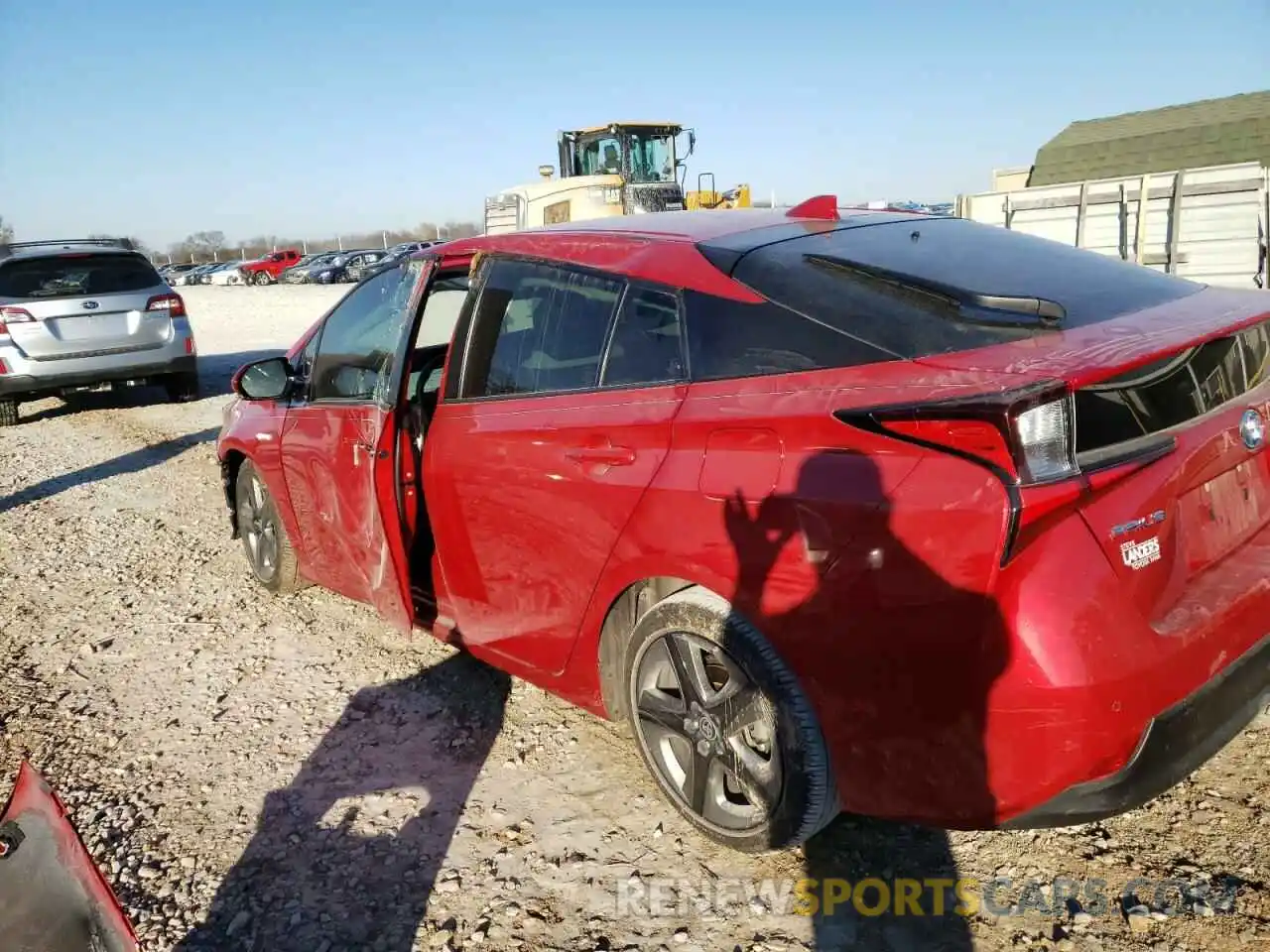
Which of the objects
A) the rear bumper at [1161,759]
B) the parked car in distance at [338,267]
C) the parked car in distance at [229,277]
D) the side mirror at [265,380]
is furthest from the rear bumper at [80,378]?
the parked car in distance at [229,277]

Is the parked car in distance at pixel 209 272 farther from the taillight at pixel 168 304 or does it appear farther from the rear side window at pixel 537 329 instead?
the rear side window at pixel 537 329

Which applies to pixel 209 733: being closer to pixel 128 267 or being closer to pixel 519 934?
pixel 519 934

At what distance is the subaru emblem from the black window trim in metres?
1.35

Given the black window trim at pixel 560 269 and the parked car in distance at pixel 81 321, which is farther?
the parked car in distance at pixel 81 321

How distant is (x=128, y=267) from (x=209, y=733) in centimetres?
829

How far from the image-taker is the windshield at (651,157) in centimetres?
1922

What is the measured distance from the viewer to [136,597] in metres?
4.85

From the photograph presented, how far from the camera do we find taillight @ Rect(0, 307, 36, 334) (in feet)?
30.2

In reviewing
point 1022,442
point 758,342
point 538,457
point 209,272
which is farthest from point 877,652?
point 209,272

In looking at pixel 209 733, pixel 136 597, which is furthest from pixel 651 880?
pixel 136 597

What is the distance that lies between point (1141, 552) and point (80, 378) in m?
10.2

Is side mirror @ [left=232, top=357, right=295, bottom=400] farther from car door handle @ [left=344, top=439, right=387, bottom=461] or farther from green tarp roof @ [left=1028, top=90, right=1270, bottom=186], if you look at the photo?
green tarp roof @ [left=1028, top=90, right=1270, bottom=186]

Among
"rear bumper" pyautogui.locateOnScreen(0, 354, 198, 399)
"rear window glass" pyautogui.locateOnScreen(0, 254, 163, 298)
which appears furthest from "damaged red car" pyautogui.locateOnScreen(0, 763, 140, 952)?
"rear window glass" pyautogui.locateOnScreen(0, 254, 163, 298)

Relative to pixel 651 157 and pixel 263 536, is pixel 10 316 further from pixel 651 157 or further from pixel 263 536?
pixel 651 157
